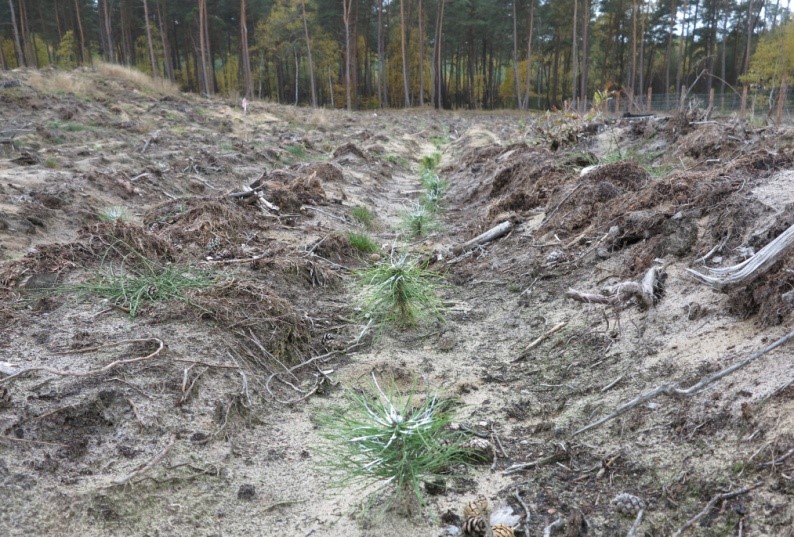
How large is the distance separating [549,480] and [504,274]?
2803mm

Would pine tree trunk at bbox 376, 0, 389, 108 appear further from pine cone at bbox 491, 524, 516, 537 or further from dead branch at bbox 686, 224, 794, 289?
pine cone at bbox 491, 524, 516, 537

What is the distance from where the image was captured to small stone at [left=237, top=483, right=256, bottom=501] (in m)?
2.38

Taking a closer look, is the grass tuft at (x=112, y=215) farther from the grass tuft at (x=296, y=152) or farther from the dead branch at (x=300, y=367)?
the grass tuft at (x=296, y=152)

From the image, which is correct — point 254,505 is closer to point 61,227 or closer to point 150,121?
point 61,227

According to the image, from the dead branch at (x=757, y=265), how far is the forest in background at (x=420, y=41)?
116 ft

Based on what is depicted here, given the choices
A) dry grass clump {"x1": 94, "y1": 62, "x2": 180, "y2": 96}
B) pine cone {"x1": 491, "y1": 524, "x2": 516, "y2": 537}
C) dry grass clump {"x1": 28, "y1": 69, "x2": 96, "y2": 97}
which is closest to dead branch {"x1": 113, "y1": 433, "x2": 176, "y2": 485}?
pine cone {"x1": 491, "y1": 524, "x2": 516, "y2": 537}

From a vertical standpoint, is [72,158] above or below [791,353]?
above

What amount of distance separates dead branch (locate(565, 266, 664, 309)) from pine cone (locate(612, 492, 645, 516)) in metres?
1.59

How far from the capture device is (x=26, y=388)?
268cm

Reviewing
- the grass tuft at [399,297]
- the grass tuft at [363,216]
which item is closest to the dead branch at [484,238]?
the grass tuft at [399,297]

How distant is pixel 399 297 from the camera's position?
13.6ft

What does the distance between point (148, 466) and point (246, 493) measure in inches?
16.2

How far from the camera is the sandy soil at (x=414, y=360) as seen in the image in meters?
2.18

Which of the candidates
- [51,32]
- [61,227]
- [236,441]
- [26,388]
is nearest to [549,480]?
[236,441]
